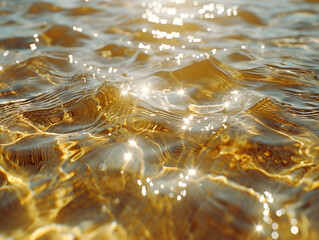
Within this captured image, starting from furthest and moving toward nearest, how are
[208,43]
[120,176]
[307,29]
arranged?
[307,29] → [208,43] → [120,176]

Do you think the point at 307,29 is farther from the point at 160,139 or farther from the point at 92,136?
the point at 92,136

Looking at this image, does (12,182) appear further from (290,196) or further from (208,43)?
(208,43)

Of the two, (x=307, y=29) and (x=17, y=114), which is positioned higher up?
(x=17, y=114)

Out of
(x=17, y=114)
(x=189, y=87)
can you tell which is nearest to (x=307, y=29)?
(x=189, y=87)

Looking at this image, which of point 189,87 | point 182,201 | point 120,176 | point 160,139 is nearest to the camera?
point 182,201

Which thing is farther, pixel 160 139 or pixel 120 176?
pixel 160 139

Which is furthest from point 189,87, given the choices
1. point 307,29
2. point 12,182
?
point 307,29
